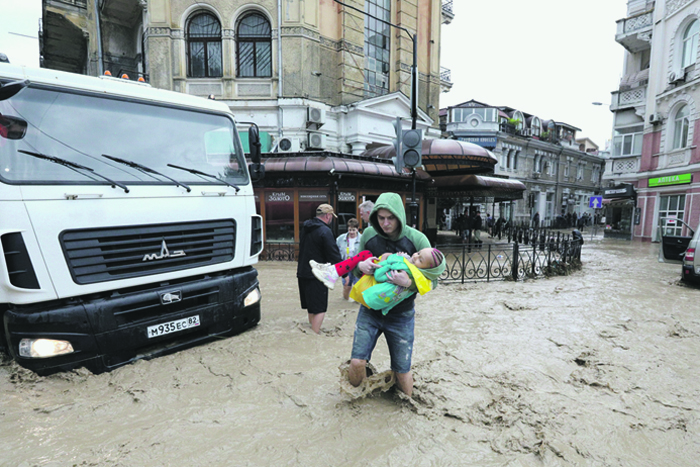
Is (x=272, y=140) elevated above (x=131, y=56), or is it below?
below

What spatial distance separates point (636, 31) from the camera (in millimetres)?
23031

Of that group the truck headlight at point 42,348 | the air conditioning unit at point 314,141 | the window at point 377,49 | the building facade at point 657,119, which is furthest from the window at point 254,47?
the building facade at point 657,119

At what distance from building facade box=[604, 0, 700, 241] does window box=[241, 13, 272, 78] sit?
20613mm

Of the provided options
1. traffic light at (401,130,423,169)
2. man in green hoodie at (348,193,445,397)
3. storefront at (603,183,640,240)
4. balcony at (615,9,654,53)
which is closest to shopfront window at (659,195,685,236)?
storefront at (603,183,640,240)

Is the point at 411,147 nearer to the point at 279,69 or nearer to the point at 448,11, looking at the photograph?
the point at 279,69

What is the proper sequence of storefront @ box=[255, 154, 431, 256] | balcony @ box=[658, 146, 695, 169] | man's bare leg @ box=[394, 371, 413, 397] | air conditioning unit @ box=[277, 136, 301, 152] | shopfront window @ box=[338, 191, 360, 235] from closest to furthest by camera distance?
1. man's bare leg @ box=[394, 371, 413, 397]
2. storefront @ box=[255, 154, 431, 256]
3. shopfront window @ box=[338, 191, 360, 235]
4. air conditioning unit @ box=[277, 136, 301, 152]
5. balcony @ box=[658, 146, 695, 169]

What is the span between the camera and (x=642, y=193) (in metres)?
22.3

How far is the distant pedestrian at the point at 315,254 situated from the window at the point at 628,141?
2648 cm

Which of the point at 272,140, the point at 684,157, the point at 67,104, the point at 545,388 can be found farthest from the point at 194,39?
the point at 684,157

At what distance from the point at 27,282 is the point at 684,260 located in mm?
12184

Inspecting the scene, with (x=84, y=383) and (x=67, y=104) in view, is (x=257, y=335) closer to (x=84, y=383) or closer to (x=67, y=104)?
(x=84, y=383)

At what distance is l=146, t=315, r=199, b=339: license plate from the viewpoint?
3.90m

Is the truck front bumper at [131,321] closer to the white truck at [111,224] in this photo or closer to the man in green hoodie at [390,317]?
the white truck at [111,224]

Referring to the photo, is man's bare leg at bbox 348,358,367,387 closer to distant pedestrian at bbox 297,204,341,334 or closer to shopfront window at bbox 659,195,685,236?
distant pedestrian at bbox 297,204,341,334
